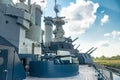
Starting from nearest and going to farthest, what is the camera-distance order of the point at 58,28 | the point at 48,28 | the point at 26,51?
the point at 26,51 < the point at 48,28 < the point at 58,28

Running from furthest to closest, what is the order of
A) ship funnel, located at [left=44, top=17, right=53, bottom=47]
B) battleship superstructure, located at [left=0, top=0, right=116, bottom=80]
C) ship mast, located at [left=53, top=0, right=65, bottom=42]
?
ship mast, located at [left=53, top=0, right=65, bottom=42] → ship funnel, located at [left=44, top=17, right=53, bottom=47] → battleship superstructure, located at [left=0, top=0, right=116, bottom=80]

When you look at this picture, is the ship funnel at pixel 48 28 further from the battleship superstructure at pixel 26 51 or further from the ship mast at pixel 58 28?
the battleship superstructure at pixel 26 51

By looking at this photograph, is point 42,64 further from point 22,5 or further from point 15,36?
point 22,5

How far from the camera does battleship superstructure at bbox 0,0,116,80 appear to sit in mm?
4656

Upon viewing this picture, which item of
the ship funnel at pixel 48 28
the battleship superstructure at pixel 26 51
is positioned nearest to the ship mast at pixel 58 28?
the ship funnel at pixel 48 28

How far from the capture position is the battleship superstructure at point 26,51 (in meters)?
4.66

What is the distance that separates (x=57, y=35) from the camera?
3625 centimetres

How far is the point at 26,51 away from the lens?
16.7 meters

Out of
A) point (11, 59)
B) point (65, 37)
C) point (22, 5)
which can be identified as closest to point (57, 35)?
point (65, 37)

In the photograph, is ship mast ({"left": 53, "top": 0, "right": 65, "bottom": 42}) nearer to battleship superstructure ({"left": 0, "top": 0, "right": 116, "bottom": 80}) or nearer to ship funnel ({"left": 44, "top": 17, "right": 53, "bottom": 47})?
ship funnel ({"left": 44, "top": 17, "right": 53, "bottom": 47})

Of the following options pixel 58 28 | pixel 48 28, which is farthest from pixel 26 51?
pixel 58 28

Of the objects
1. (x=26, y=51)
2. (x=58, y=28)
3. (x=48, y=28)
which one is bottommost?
(x=26, y=51)

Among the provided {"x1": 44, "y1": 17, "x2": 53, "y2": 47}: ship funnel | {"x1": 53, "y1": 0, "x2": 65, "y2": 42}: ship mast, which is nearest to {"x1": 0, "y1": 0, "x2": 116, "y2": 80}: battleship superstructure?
{"x1": 44, "y1": 17, "x2": 53, "y2": 47}: ship funnel

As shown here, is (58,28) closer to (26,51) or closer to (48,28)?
(48,28)
